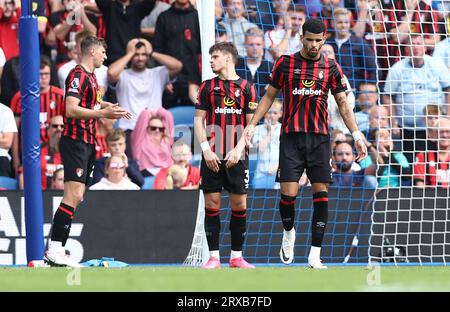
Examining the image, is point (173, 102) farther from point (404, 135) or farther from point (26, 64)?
point (26, 64)

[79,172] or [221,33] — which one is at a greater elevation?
[221,33]

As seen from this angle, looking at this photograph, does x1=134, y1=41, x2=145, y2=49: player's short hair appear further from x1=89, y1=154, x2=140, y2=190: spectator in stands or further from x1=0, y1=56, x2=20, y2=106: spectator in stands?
x1=89, y1=154, x2=140, y2=190: spectator in stands

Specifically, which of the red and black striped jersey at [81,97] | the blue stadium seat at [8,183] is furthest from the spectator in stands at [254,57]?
the red and black striped jersey at [81,97]

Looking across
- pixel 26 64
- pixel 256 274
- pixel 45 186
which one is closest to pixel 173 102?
pixel 45 186

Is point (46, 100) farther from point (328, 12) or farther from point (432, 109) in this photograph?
point (432, 109)

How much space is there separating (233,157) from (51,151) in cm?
406

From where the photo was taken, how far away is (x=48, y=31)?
1382 cm

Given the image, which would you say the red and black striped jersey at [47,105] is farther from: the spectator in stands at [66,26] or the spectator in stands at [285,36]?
the spectator in stands at [285,36]

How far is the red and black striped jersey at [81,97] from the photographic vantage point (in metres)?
9.69

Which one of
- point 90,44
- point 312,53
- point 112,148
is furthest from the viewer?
point 112,148

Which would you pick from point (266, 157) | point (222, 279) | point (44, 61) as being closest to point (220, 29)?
point (266, 157)

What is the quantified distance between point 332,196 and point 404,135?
1720mm

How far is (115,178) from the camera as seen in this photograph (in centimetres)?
1220

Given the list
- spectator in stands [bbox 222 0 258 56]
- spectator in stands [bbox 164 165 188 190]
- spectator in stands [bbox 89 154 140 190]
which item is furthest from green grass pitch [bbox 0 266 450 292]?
spectator in stands [bbox 222 0 258 56]
